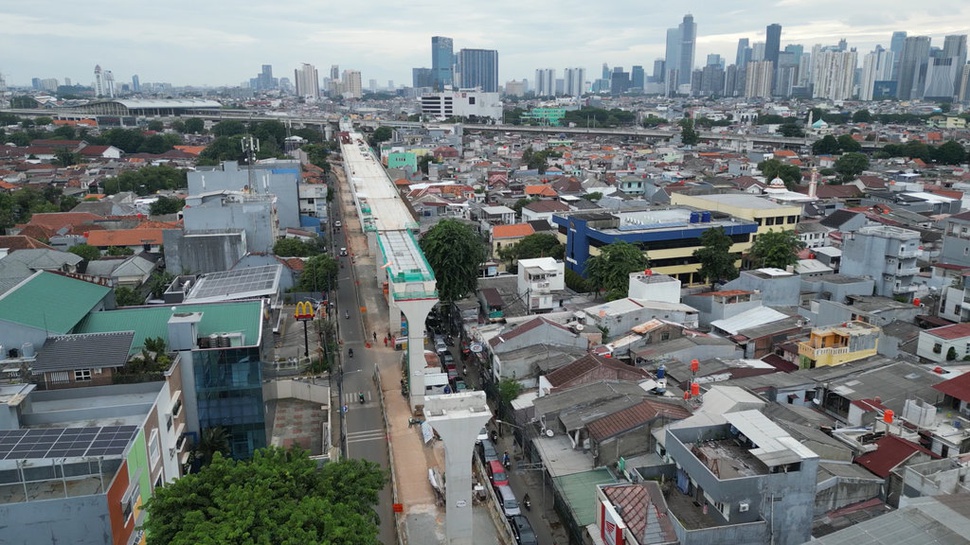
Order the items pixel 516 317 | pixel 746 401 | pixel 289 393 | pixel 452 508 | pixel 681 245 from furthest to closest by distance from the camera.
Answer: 1. pixel 681 245
2. pixel 516 317
3. pixel 289 393
4. pixel 746 401
5. pixel 452 508

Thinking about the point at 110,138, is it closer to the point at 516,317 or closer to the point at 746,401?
the point at 516,317

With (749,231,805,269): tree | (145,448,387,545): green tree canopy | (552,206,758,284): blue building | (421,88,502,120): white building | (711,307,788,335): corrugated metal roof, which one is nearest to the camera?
(145,448,387,545): green tree canopy

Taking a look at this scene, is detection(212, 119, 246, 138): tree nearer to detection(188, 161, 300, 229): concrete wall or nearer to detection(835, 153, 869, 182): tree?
detection(188, 161, 300, 229): concrete wall

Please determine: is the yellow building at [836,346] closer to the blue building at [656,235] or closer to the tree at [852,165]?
the blue building at [656,235]

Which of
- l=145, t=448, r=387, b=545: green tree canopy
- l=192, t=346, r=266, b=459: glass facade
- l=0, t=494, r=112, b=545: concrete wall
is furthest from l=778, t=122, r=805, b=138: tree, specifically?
l=0, t=494, r=112, b=545: concrete wall

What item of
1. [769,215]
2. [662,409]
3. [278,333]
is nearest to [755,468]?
[662,409]

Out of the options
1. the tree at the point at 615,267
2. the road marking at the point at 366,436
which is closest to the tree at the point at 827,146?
the tree at the point at 615,267

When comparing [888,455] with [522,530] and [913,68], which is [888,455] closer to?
[522,530]
